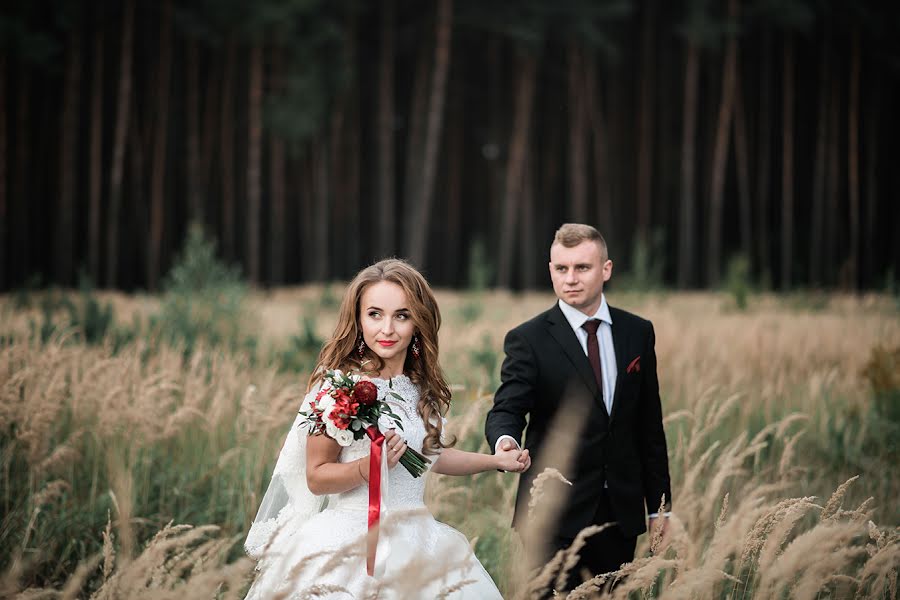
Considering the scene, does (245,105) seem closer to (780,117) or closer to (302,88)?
(302,88)

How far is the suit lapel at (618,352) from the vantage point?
2586 mm

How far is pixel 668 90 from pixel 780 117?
3.74 metres

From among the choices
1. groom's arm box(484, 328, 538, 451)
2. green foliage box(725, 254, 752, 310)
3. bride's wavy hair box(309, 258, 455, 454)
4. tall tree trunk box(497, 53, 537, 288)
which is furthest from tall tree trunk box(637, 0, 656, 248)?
bride's wavy hair box(309, 258, 455, 454)

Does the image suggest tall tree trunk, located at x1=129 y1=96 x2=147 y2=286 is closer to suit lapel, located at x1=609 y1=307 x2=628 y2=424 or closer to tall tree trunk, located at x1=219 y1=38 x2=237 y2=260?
tall tree trunk, located at x1=219 y1=38 x2=237 y2=260

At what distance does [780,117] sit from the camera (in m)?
24.2

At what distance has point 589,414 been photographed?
8.48ft

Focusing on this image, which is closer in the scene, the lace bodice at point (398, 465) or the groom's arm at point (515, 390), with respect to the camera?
the lace bodice at point (398, 465)

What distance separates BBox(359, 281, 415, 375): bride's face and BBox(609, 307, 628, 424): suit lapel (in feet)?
2.63

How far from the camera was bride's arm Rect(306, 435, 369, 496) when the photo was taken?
6.68ft

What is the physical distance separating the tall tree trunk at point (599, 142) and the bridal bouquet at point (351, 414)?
2194 centimetres

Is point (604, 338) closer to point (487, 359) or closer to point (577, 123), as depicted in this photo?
point (487, 359)

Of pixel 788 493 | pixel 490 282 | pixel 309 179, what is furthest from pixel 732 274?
pixel 309 179

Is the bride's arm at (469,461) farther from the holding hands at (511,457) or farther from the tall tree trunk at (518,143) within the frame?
the tall tree trunk at (518,143)

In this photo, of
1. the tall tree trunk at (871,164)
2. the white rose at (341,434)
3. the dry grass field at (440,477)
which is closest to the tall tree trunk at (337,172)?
the tall tree trunk at (871,164)
